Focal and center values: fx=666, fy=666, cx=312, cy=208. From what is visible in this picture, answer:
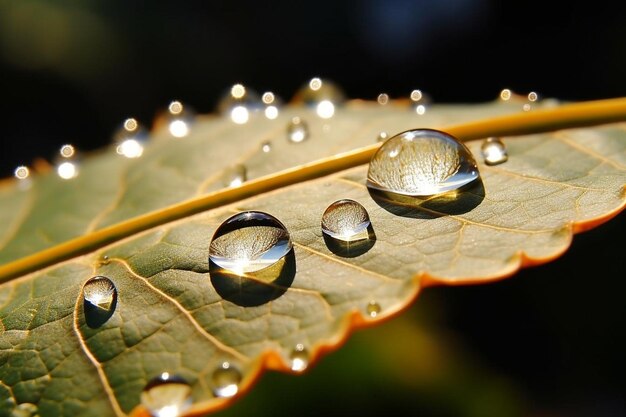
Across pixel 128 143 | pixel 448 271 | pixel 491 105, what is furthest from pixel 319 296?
pixel 128 143

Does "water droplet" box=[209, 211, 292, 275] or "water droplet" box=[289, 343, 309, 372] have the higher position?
"water droplet" box=[209, 211, 292, 275]

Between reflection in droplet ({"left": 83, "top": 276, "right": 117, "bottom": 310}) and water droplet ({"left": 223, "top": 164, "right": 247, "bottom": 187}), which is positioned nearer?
reflection in droplet ({"left": 83, "top": 276, "right": 117, "bottom": 310})

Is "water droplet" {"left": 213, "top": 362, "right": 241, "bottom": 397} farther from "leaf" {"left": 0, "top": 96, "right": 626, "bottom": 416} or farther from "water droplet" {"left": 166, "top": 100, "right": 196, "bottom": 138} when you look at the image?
"water droplet" {"left": 166, "top": 100, "right": 196, "bottom": 138}

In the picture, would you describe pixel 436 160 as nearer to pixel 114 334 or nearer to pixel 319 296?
pixel 319 296

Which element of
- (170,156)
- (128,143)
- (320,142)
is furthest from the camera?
(128,143)

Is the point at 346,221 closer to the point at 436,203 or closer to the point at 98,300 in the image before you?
the point at 436,203

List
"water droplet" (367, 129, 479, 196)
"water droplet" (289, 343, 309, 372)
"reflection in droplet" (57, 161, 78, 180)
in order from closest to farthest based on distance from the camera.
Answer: "water droplet" (289, 343, 309, 372)
"water droplet" (367, 129, 479, 196)
"reflection in droplet" (57, 161, 78, 180)

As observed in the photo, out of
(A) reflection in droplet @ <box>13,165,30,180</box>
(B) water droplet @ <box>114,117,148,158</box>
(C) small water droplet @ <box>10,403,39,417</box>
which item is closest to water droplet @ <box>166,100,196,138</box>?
(B) water droplet @ <box>114,117,148,158</box>
